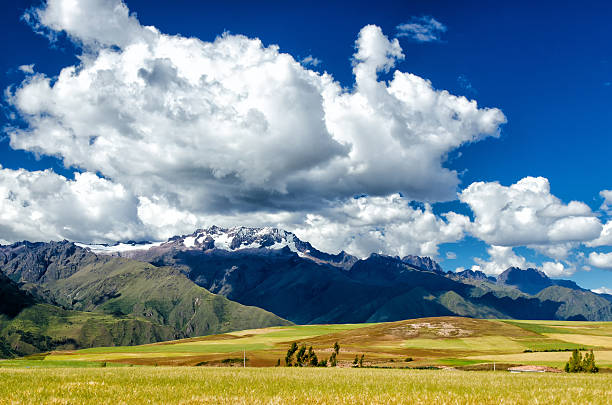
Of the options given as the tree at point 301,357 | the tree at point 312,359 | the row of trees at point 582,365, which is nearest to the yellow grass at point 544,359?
the row of trees at point 582,365

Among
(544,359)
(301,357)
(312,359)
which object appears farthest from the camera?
(544,359)

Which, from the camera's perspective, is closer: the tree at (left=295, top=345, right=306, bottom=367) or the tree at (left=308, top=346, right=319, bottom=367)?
the tree at (left=308, top=346, right=319, bottom=367)

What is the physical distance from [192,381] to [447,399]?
41.3ft

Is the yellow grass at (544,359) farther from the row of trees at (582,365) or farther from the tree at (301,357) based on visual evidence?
the tree at (301,357)

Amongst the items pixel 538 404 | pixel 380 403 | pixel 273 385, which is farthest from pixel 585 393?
pixel 273 385

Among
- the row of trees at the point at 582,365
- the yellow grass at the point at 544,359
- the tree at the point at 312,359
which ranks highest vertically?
the row of trees at the point at 582,365

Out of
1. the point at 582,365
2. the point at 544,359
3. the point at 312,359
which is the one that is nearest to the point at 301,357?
the point at 312,359

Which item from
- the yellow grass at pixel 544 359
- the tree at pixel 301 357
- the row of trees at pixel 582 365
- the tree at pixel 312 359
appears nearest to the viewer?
the row of trees at pixel 582 365

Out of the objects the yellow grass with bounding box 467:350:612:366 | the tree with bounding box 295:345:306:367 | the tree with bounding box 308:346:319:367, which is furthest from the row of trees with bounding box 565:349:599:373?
the tree with bounding box 295:345:306:367

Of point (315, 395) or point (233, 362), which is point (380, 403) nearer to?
point (315, 395)

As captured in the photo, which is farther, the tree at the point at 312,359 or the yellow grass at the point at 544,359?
the yellow grass at the point at 544,359

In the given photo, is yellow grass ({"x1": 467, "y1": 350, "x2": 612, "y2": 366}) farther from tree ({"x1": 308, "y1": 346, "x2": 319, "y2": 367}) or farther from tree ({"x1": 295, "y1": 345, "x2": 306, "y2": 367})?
tree ({"x1": 295, "y1": 345, "x2": 306, "y2": 367})

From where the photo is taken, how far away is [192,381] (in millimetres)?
21094

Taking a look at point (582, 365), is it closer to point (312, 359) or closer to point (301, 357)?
point (312, 359)
